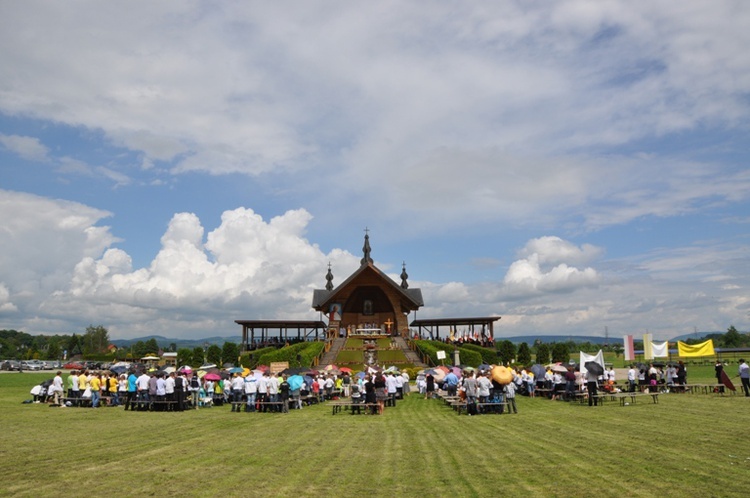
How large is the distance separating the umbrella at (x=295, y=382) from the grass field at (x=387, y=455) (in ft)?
11.7

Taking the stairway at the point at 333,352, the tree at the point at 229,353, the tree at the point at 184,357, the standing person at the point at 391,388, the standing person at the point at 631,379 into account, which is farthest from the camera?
the tree at the point at 184,357

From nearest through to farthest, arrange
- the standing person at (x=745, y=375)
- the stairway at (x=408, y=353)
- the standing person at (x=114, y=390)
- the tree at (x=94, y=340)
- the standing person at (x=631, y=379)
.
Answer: the standing person at (x=745, y=375), the standing person at (x=114, y=390), the standing person at (x=631, y=379), the stairway at (x=408, y=353), the tree at (x=94, y=340)

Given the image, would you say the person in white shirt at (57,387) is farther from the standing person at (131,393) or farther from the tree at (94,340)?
the tree at (94,340)

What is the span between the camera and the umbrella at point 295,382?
77.5ft

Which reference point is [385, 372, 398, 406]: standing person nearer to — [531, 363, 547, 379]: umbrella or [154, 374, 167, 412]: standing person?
[531, 363, 547, 379]: umbrella

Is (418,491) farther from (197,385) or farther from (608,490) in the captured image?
(197,385)

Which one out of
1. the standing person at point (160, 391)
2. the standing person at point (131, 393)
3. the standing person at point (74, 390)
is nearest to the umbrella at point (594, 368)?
the standing person at point (160, 391)

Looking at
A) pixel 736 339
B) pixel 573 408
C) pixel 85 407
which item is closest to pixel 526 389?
pixel 573 408

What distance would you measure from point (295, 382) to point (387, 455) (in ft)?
40.3

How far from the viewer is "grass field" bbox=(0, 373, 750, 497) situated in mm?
8984

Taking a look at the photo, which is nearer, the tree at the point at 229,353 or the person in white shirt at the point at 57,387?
the person in white shirt at the point at 57,387

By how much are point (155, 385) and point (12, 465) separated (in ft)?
39.2

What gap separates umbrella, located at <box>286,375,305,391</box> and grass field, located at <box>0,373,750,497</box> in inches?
140

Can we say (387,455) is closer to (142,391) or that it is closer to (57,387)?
(142,391)
